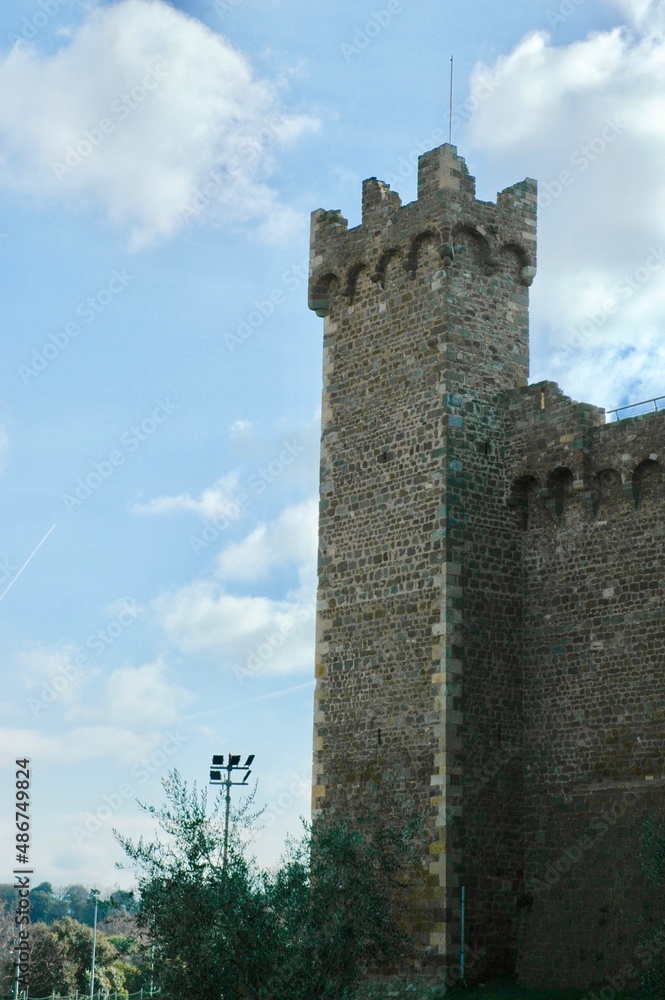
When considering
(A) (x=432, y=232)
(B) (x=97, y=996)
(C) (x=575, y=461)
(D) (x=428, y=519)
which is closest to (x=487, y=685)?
(D) (x=428, y=519)

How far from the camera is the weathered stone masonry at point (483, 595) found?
24.3m

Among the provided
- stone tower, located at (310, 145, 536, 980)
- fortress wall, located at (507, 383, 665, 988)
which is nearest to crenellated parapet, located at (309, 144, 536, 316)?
stone tower, located at (310, 145, 536, 980)

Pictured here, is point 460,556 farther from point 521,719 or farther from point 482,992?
point 482,992

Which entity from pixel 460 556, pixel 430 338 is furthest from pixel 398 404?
pixel 460 556

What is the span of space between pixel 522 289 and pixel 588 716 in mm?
8729

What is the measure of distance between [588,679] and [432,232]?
8.89 metres

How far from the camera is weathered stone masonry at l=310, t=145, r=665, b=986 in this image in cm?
2428

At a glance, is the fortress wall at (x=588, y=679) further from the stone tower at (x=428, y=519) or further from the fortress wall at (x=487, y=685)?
the stone tower at (x=428, y=519)

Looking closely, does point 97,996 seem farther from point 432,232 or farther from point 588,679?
point 432,232

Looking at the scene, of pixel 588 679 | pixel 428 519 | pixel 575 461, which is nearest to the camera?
pixel 588 679

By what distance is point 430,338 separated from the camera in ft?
89.2

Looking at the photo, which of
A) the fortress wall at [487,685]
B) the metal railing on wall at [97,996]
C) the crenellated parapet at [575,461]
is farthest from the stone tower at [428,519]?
the metal railing on wall at [97,996]

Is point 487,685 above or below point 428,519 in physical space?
below

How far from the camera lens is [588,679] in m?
25.0
